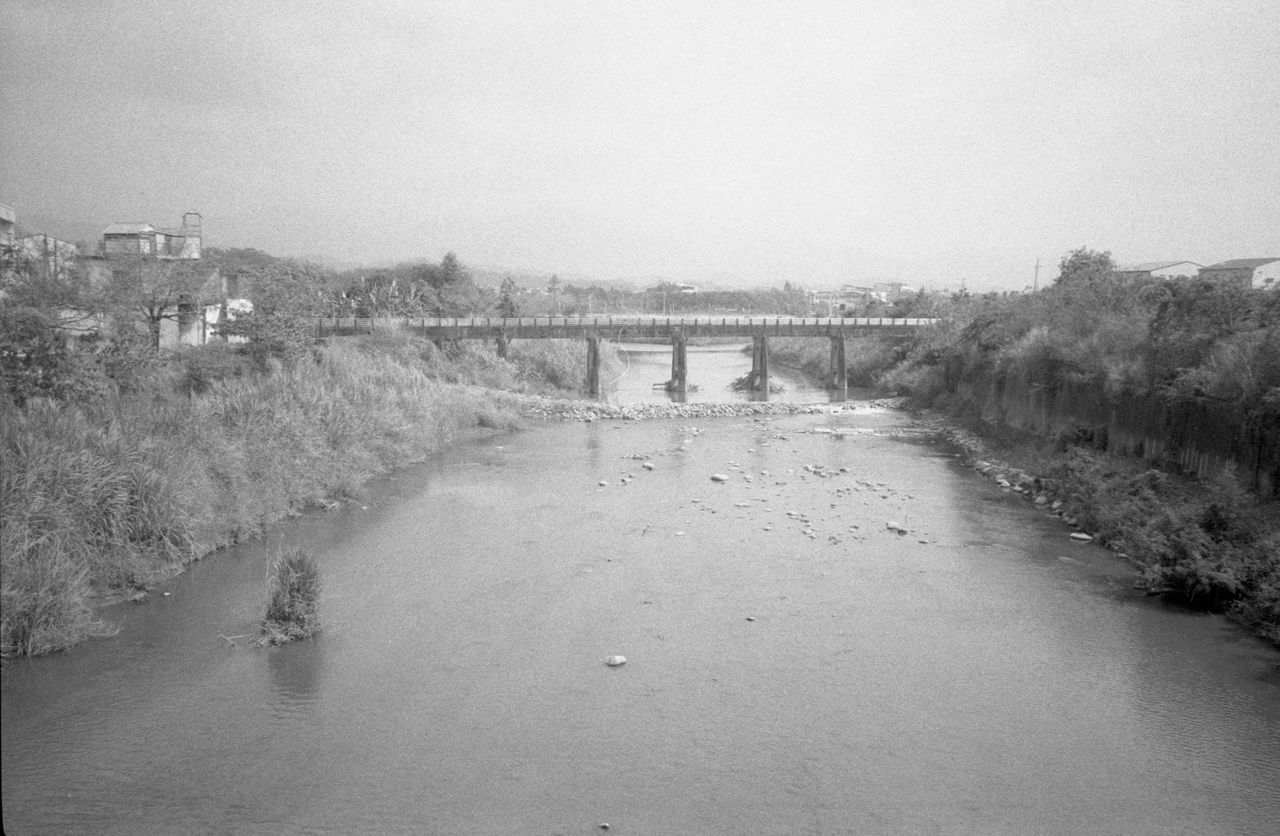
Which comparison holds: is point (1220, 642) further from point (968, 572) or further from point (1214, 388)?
point (1214, 388)

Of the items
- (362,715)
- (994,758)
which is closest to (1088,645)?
(994,758)

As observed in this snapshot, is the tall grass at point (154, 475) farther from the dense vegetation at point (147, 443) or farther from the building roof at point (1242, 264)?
the building roof at point (1242, 264)

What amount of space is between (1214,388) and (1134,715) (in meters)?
8.05

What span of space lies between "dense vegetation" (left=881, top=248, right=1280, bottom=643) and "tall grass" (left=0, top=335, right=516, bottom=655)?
13206 millimetres

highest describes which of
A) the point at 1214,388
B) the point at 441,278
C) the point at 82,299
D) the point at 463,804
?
the point at 441,278

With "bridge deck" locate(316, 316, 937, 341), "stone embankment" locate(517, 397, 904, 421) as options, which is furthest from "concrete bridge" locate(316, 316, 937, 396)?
"stone embankment" locate(517, 397, 904, 421)

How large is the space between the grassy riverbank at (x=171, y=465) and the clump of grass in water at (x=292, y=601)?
182 centimetres

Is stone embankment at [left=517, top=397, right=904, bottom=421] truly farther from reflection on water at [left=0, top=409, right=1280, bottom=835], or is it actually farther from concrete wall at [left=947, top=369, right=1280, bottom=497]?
reflection on water at [left=0, top=409, right=1280, bottom=835]

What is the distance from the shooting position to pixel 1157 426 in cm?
1606

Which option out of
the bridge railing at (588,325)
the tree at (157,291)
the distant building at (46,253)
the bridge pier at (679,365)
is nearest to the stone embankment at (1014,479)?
the bridge railing at (588,325)

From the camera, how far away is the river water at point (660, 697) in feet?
23.0

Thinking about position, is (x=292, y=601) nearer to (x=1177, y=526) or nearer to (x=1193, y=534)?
(x=1193, y=534)

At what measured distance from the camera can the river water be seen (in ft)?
23.0

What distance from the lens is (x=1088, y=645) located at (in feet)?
34.1
